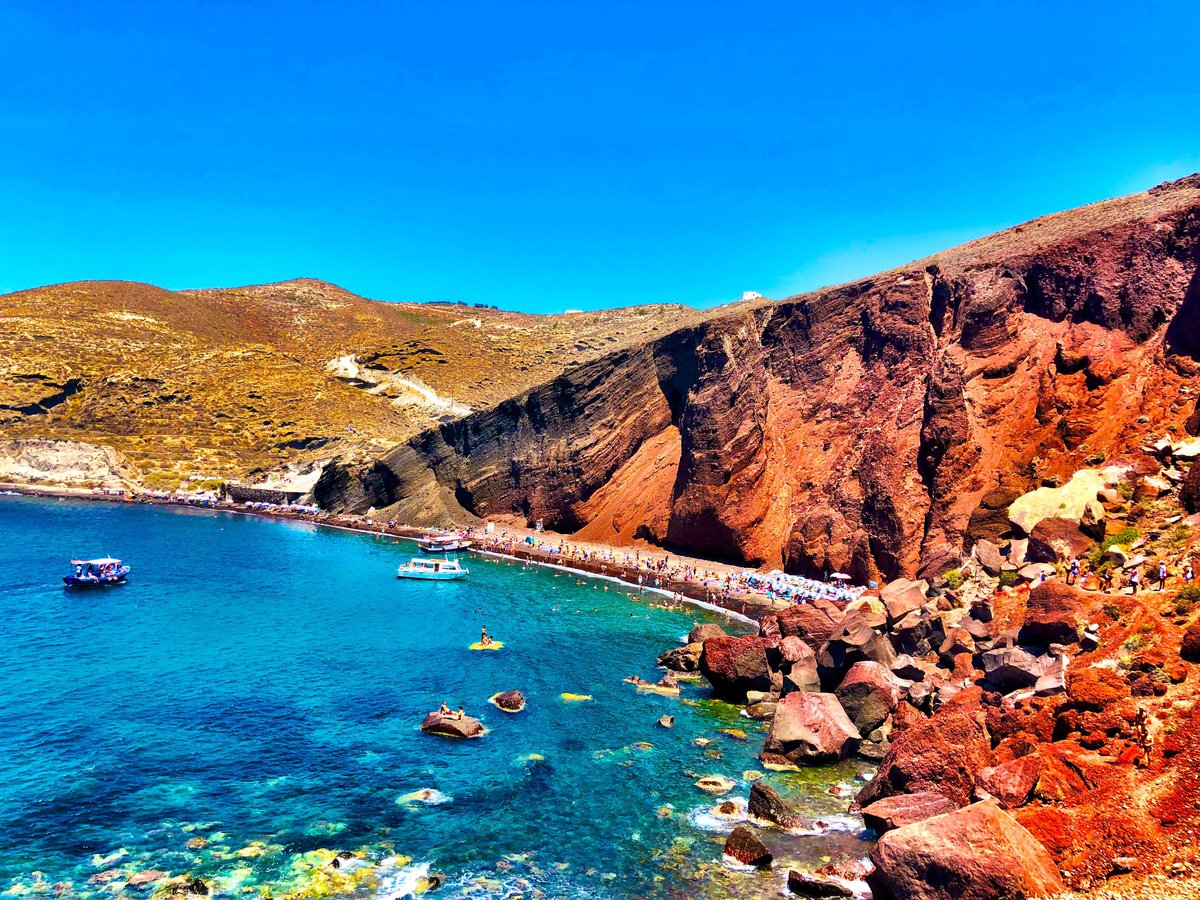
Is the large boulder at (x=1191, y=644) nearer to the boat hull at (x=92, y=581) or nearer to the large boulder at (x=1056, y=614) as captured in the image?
the large boulder at (x=1056, y=614)

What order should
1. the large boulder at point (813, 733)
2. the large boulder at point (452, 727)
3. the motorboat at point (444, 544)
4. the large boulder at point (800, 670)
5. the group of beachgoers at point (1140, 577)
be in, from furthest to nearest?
the motorboat at point (444, 544) < the large boulder at point (800, 670) < the large boulder at point (452, 727) < the large boulder at point (813, 733) < the group of beachgoers at point (1140, 577)

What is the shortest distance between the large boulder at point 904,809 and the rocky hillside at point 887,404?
90.5ft

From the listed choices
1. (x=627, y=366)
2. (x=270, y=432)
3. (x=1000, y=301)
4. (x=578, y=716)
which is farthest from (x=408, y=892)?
(x=270, y=432)

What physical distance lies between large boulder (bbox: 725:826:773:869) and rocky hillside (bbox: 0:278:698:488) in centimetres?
12310

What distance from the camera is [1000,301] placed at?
202 ft

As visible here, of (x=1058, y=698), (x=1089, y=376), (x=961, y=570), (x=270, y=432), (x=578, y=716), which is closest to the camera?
(x=1058, y=698)

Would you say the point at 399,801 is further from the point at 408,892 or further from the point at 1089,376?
the point at 1089,376

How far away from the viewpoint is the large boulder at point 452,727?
112ft

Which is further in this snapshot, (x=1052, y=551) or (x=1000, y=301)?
(x=1000, y=301)

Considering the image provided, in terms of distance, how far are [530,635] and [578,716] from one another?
1675cm

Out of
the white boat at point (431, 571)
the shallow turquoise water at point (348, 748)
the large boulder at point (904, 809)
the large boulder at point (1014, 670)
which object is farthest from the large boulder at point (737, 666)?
the white boat at point (431, 571)

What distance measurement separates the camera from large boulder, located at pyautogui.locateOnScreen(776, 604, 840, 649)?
43312mm

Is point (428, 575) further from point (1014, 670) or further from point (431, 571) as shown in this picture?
point (1014, 670)

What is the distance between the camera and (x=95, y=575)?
6450 centimetres
